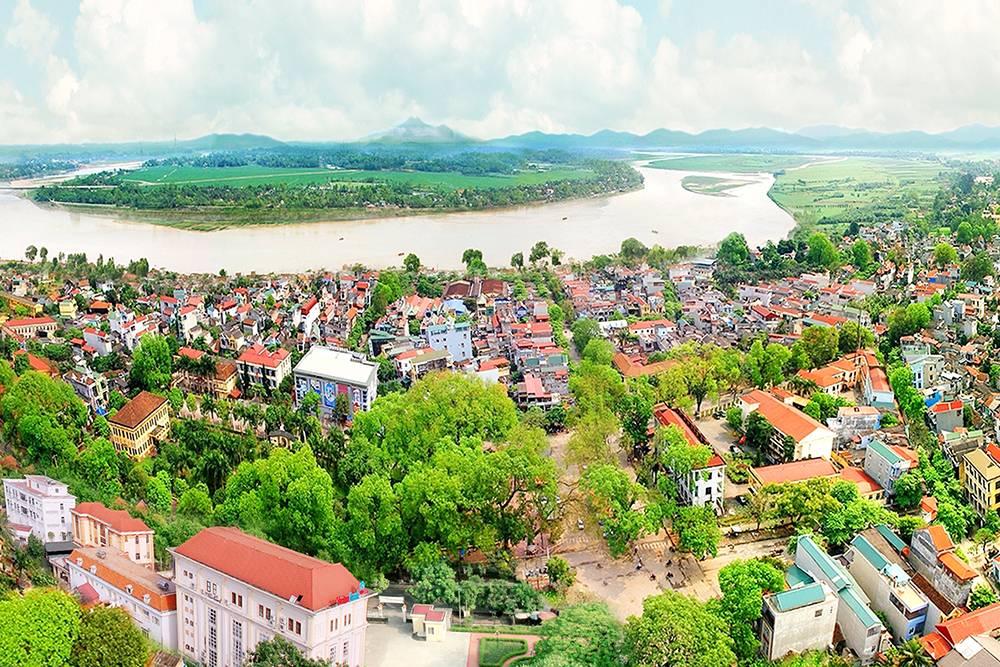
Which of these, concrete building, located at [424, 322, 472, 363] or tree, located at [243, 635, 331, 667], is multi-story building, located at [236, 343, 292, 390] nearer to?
concrete building, located at [424, 322, 472, 363]

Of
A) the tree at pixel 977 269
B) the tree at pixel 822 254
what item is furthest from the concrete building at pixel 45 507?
the tree at pixel 822 254

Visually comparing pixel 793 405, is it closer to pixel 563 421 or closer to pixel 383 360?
pixel 563 421

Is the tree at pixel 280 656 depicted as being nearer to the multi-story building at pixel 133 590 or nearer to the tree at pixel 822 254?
the multi-story building at pixel 133 590

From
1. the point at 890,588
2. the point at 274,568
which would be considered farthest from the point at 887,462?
the point at 274,568

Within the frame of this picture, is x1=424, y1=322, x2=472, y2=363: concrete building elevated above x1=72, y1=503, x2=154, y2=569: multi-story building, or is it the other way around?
x1=424, y1=322, x2=472, y2=363: concrete building

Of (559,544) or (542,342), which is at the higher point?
(542,342)

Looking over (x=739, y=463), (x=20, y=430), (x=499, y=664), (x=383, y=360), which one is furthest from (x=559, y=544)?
(x=20, y=430)

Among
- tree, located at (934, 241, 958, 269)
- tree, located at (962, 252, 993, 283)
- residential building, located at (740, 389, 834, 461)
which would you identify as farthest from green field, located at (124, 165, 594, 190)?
residential building, located at (740, 389, 834, 461)
